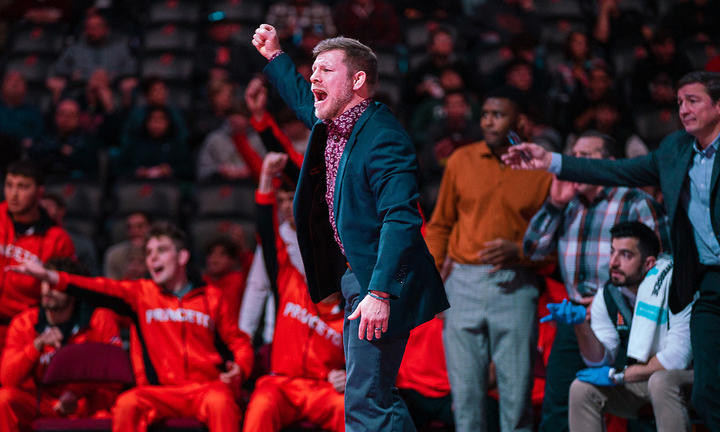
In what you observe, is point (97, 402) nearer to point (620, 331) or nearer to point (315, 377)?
point (315, 377)

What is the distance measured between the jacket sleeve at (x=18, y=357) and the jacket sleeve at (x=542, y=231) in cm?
272

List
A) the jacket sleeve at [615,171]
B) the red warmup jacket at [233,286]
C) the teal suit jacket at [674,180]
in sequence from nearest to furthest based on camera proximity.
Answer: the teal suit jacket at [674,180], the jacket sleeve at [615,171], the red warmup jacket at [233,286]

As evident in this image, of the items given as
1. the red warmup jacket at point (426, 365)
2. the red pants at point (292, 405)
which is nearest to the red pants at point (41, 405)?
the red pants at point (292, 405)

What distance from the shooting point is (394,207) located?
2.92 metres

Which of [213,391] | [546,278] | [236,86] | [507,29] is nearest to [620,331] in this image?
[546,278]

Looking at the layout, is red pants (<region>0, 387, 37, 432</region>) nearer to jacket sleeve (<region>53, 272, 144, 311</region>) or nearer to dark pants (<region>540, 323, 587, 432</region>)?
jacket sleeve (<region>53, 272, 144, 311</region>)

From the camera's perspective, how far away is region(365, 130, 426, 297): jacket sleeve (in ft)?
9.47

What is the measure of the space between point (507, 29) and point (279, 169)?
5.54m

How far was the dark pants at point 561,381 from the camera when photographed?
4320mm

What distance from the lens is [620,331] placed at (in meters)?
4.29

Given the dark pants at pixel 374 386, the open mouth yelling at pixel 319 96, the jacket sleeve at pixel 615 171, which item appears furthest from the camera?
the jacket sleeve at pixel 615 171

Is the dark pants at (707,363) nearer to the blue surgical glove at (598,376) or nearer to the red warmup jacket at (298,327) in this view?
the blue surgical glove at (598,376)

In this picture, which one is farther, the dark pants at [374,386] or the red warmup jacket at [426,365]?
the red warmup jacket at [426,365]

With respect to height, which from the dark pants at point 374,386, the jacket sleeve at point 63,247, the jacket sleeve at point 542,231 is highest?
the jacket sleeve at point 542,231
